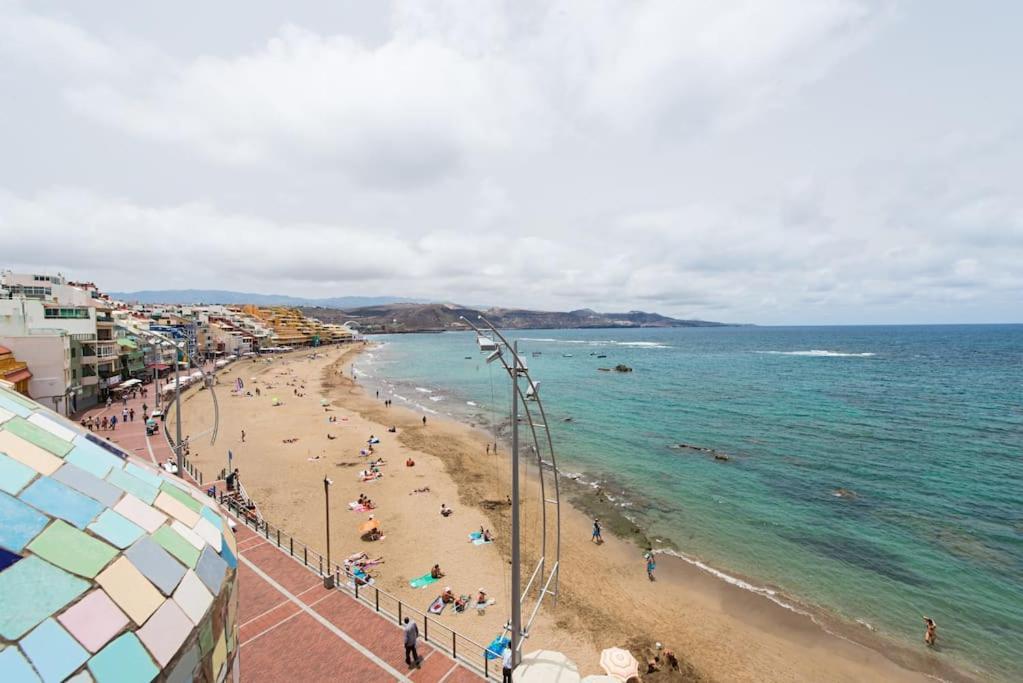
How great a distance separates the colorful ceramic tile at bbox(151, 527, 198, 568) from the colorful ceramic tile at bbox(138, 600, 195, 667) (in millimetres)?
A: 592

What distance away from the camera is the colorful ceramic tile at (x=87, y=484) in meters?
4.96

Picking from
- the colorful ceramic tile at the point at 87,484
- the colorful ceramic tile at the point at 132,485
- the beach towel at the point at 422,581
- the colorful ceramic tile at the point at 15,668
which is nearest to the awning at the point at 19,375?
the beach towel at the point at 422,581

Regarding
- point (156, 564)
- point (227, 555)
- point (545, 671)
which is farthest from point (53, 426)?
point (545, 671)

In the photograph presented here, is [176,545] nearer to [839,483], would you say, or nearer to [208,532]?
[208,532]

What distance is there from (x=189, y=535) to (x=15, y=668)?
215 cm

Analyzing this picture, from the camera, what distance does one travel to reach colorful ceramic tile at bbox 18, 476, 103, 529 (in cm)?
449

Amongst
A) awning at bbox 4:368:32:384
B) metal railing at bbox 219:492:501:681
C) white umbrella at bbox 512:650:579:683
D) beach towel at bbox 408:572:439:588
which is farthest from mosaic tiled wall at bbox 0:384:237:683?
awning at bbox 4:368:32:384

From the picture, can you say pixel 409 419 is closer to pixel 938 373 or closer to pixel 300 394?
pixel 300 394

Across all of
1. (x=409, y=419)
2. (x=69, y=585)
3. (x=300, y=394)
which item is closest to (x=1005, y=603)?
(x=69, y=585)

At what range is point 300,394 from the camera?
66.6m

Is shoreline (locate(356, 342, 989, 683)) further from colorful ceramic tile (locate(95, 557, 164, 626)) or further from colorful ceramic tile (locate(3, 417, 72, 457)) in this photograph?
colorful ceramic tile (locate(3, 417, 72, 457))

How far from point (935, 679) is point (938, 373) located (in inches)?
4037

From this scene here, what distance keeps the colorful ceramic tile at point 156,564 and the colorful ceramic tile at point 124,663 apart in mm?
624

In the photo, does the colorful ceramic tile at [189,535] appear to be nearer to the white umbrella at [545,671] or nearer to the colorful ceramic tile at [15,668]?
the colorful ceramic tile at [15,668]
